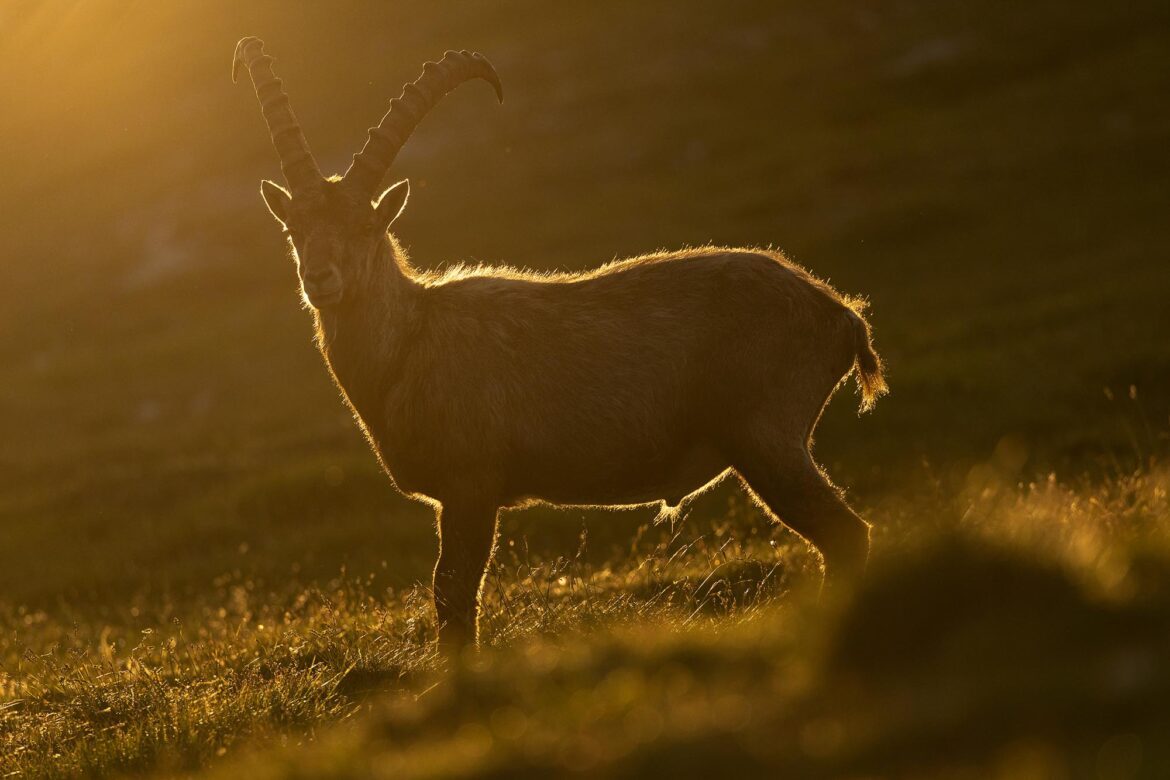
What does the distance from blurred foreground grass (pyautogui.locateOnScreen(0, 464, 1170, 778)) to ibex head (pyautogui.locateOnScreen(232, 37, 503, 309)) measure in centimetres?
305

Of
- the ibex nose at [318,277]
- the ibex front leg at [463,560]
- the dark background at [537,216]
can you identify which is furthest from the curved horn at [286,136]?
the dark background at [537,216]

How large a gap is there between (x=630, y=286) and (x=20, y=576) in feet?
68.3

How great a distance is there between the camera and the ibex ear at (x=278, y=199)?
411 inches

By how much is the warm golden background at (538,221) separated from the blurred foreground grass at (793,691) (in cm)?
197

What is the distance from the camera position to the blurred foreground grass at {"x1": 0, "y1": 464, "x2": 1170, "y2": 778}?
3.86 m

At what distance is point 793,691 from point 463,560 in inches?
198

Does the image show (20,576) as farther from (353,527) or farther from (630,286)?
(630,286)

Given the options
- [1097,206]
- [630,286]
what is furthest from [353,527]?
[1097,206]

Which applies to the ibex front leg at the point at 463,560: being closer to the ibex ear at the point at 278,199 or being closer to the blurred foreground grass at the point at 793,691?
the blurred foreground grass at the point at 793,691

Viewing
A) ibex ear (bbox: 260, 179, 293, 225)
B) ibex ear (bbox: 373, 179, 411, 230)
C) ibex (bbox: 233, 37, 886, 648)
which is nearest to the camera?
ibex (bbox: 233, 37, 886, 648)

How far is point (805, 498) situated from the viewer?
9.21 m

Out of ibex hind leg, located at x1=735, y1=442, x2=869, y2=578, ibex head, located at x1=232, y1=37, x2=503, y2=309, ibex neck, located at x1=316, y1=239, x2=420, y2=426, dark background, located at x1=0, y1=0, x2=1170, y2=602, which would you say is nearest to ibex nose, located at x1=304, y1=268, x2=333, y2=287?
ibex head, located at x1=232, y1=37, x2=503, y2=309

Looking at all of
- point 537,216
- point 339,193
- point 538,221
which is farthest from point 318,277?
point 537,216

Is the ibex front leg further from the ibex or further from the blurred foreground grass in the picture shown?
the blurred foreground grass
